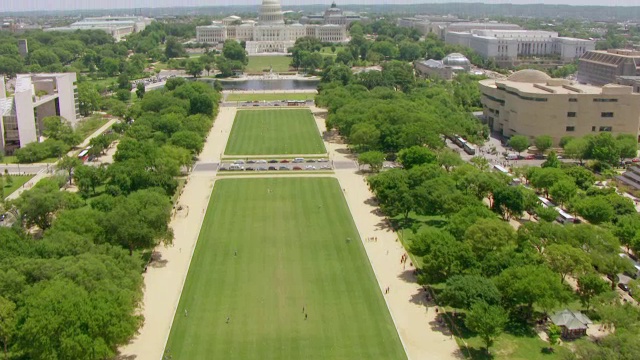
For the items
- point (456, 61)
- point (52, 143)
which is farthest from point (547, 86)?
point (456, 61)

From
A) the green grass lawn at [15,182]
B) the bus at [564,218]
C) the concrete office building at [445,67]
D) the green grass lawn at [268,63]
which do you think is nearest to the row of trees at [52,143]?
the green grass lawn at [15,182]

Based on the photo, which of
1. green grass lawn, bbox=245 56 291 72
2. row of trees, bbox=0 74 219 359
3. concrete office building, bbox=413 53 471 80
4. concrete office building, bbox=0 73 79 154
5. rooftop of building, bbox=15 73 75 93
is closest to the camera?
row of trees, bbox=0 74 219 359

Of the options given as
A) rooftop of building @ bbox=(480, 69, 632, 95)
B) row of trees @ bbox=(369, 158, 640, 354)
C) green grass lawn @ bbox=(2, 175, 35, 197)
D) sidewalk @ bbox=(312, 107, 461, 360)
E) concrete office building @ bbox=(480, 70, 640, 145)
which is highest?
rooftop of building @ bbox=(480, 69, 632, 95)

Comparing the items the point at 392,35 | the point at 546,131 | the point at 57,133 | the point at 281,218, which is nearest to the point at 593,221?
the point at 281,218

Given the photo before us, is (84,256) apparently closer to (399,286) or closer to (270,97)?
(399,286)

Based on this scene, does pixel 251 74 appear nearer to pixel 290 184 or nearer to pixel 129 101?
pixel 129 101

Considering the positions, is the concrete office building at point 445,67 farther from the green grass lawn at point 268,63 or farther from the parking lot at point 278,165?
the parking lot at point 278,165

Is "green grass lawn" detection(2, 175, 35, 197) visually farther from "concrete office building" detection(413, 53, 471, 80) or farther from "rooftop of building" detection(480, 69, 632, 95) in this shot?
"concrete office building" detection(413, 53, 471, 80)

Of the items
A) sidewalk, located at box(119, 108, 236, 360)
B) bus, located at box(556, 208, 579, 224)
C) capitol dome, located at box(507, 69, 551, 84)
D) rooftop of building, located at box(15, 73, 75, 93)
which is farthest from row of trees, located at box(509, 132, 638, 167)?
rooftop of building, located at box(15, 73, 75, 93)
